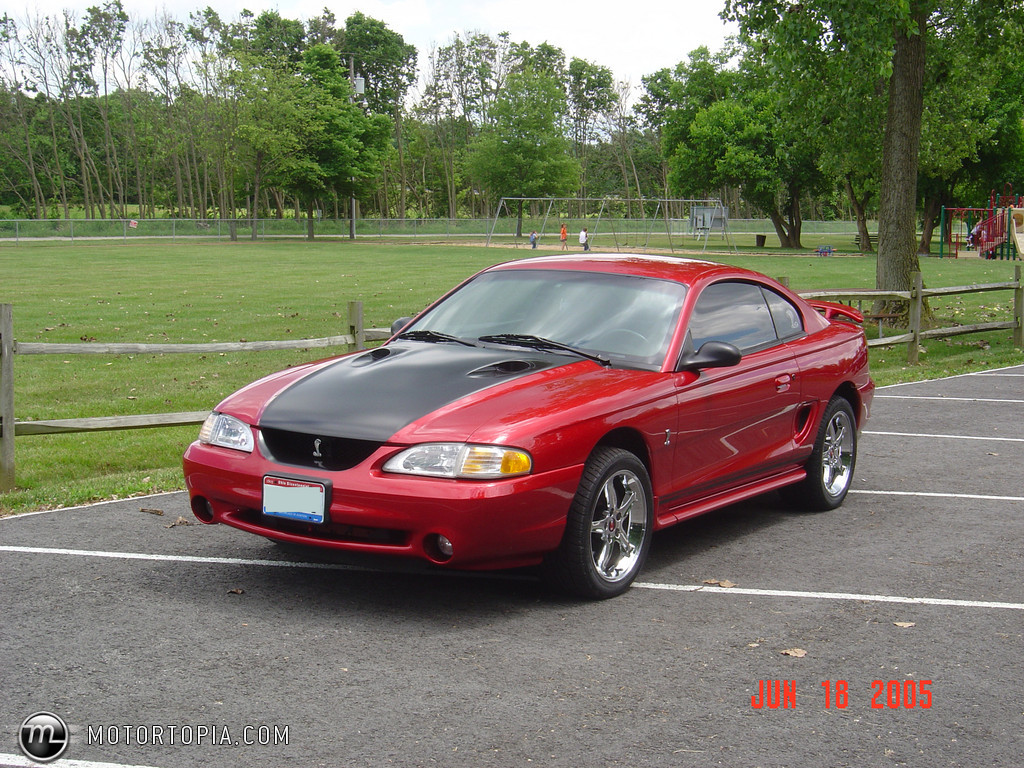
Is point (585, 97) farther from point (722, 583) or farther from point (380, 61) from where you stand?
point (722, 583)

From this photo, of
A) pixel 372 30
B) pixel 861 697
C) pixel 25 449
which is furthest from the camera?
pixel 372 30

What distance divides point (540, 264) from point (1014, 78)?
142ft

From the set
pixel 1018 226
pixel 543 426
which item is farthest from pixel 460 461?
pixel 1018 226

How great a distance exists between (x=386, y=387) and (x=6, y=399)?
3558 millimetres

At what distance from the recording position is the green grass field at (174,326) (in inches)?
366

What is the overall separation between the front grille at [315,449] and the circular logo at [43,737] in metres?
1.58

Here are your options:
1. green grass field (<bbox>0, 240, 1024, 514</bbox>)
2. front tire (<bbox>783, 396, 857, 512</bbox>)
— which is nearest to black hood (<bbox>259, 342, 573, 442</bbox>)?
front tire (<bbox>783, 396, 857, 512</bbox>)

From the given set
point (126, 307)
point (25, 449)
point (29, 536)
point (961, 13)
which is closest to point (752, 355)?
point (29, 536)

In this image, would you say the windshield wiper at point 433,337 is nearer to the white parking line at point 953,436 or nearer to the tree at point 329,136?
the white parking line at point 953,436

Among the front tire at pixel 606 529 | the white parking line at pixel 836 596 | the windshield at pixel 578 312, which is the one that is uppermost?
the windshield at pixel 578 312

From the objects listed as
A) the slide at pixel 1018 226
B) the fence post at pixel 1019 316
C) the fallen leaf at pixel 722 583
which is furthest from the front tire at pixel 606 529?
the slide at pixel 1018 226

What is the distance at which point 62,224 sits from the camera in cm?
6562

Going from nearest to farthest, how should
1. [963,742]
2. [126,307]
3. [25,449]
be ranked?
[963,742] < [25,449] < [126,307]

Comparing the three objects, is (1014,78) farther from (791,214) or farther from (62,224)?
(62,224)
